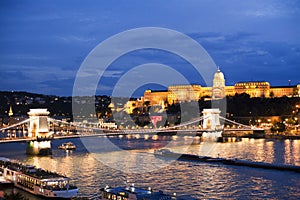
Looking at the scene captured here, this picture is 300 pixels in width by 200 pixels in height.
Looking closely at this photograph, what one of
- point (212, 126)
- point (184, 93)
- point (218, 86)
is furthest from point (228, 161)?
point (184, 93)

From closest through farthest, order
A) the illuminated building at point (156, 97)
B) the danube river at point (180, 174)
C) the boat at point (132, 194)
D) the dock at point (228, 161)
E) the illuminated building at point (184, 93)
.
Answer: the boat at point (132, 194) < the danube river at point (180, 174) < the dock at point (228, 161) < the illuminated building at point (184, 93) < the illuminated building at point (156, 97)

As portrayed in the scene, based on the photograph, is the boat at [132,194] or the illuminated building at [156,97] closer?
the boat at [132,194]

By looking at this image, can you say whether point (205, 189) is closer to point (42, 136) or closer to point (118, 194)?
point (118, 194)

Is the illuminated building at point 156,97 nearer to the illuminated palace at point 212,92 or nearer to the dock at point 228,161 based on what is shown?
the illuminated palace at point 212,92

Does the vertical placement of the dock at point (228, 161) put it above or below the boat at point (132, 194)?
above

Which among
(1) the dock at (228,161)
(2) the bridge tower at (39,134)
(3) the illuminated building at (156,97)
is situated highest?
(3) the illuminated building at (156,97)

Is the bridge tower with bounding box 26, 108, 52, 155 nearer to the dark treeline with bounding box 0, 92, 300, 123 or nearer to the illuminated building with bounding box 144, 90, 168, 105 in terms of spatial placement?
the dark treeline with bounding box 0, 92, 300, 123

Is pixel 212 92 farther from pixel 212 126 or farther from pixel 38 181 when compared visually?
pixel 38 181

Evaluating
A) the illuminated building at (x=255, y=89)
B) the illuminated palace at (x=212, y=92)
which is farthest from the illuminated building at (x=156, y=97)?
the illuminated building at (x=255, y=89)
